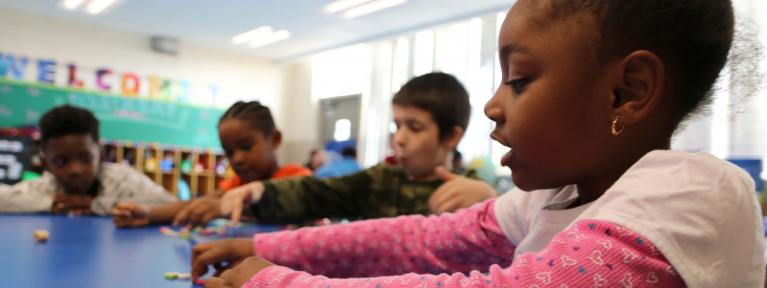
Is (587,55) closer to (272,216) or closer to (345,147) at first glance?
(272,216)

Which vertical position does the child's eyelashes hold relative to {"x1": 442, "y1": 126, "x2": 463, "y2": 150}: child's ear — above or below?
above

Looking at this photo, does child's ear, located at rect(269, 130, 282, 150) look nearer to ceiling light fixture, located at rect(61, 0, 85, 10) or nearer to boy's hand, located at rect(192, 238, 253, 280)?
boy's hand, located at rect(192, 238, 253, 280)

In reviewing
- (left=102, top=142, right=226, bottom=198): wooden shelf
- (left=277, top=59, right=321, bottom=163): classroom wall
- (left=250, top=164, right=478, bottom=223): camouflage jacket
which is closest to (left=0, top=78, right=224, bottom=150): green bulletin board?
(left=102, top=142, right=226, bottom=198): wooden shelf

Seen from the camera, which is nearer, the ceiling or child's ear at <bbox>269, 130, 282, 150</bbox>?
child's ear at <bbox>269, 130, 282, 150</bbox>

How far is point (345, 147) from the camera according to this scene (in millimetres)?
7320

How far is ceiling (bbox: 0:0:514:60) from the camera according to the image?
224 inches

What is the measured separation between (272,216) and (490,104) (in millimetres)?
1038

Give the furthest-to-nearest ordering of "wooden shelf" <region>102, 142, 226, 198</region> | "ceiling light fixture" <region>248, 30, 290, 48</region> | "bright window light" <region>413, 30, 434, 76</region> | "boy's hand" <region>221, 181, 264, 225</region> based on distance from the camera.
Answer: "ceiling light fixture" <region>248, 30, 290, 48</region>, "wooden shelf" <region>102, 142, 226, 198</region>, "bright window light" <region>413, 30, 434, 76</region>, "boy's hand" <region>221, 181, 264, 225</region>

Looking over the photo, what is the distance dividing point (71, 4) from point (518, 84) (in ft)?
22.2

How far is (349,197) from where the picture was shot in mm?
1627

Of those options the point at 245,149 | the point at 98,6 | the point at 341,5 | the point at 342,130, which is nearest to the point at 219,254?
the point at 245,149

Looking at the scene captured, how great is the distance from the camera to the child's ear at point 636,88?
52 centimetres

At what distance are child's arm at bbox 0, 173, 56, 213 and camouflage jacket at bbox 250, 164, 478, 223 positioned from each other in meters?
0.78

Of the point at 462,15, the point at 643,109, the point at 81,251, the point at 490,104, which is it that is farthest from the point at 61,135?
the point at 462,15
